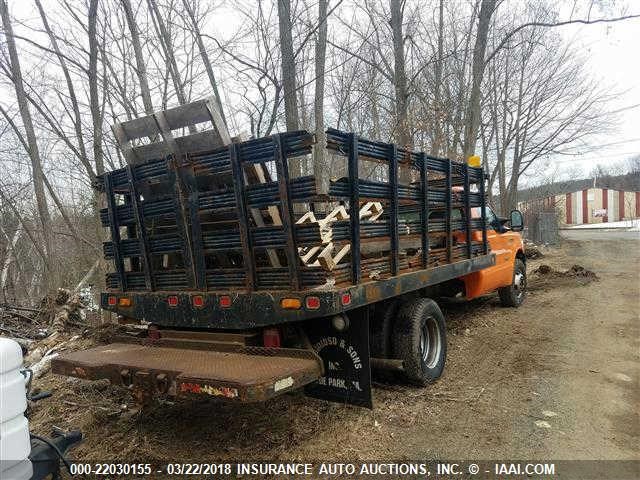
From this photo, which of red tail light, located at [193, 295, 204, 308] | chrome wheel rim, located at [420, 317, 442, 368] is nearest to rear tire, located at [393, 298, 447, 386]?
chrome wheel rim, located at [420, 317, 442, 368]

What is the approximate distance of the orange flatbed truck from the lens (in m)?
3.33

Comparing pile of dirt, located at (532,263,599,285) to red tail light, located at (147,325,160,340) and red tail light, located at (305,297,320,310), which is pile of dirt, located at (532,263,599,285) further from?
red tail light, located at (147,325,160,340)

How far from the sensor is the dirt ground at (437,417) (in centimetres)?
344

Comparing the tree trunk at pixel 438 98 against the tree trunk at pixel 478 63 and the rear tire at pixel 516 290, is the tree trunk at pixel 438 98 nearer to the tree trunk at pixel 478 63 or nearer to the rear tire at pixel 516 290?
the tree trunk at pixel 478 63

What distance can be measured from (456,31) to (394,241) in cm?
1533

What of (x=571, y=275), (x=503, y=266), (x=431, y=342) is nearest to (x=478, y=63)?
(x=571, y=275)

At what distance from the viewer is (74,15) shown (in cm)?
941

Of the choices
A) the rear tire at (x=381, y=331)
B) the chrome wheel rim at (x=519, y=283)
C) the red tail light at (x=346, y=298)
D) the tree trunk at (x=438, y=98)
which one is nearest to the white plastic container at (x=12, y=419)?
the red tail light at (x=346, y=298)

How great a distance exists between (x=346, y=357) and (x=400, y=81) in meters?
9.80

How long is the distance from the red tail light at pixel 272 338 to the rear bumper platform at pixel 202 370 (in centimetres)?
10

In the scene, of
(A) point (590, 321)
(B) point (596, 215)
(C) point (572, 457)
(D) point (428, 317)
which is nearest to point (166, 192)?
(D) point (428, 317)

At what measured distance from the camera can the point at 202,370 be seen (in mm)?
3266

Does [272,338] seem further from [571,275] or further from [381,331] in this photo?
[571,275]

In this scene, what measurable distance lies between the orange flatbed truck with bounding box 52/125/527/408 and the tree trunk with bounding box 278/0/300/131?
14.5ft
